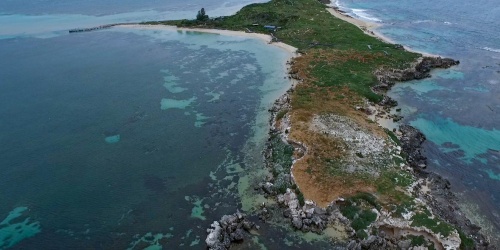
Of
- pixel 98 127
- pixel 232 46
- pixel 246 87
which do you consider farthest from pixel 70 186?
pixel 232 46

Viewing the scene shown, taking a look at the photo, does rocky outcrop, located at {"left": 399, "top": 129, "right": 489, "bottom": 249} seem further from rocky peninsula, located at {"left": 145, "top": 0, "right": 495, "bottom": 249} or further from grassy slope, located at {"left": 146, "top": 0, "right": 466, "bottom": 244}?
grassy slope, located at {"left": 146, "top": 0, "right": 466, "bottom": 244}

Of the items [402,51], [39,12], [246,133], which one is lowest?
[246,133]

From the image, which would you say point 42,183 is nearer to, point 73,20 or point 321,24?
point 321,24

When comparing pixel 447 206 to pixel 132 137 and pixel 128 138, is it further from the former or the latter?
pixel 128 138

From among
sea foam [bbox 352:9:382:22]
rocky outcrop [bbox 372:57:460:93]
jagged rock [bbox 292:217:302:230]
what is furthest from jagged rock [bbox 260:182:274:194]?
sea foam [bbox 352:9:382:22]

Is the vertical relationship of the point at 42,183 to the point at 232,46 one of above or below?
below

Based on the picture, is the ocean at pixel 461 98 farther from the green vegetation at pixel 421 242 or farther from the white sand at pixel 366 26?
the green vegetation at pixel 421 242

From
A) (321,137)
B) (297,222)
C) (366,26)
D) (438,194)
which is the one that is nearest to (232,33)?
(366,26)
